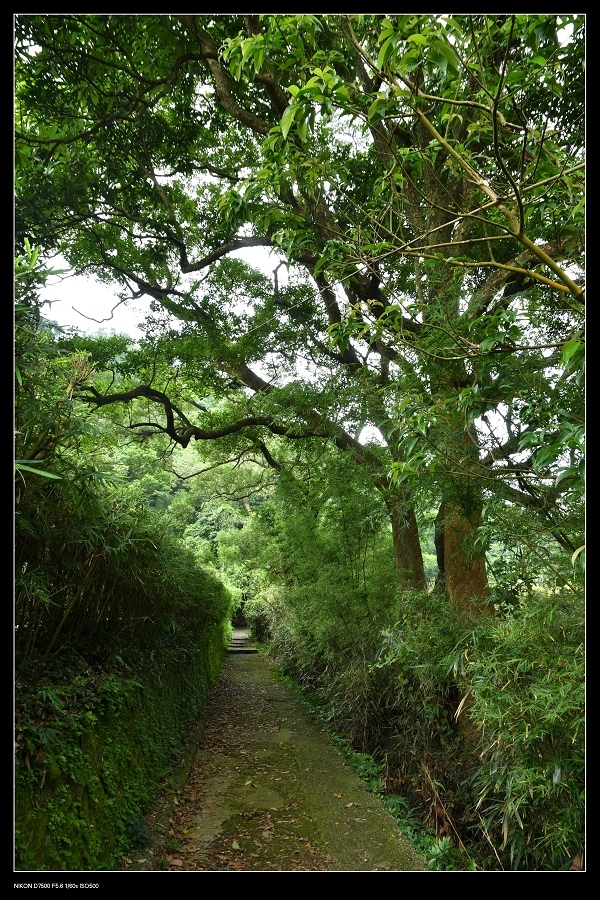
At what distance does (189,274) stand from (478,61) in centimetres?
400

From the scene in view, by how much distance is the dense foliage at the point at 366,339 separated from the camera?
1753 millimetres

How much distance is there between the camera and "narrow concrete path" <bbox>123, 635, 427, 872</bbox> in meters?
2.83

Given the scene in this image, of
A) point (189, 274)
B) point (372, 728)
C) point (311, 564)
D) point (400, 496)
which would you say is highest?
point (189, 274)

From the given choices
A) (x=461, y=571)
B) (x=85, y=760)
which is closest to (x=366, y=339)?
(x=461, y=571)

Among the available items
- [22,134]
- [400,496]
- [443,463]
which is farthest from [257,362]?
[443,463]

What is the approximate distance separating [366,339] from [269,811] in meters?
3.61

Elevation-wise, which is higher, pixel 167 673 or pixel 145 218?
pixel 145 218

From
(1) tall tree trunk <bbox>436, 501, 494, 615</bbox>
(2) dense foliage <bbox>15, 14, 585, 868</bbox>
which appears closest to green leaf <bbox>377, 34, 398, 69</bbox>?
(2) dense foliage <bbox>15, 14, 585, 868</bbox>

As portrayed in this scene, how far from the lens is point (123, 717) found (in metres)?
2.86

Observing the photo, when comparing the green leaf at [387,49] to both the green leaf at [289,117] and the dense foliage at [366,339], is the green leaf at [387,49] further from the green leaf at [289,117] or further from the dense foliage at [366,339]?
the green leaf at [289,117]

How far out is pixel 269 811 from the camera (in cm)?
363

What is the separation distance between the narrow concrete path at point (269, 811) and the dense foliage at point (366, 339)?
0.51m
